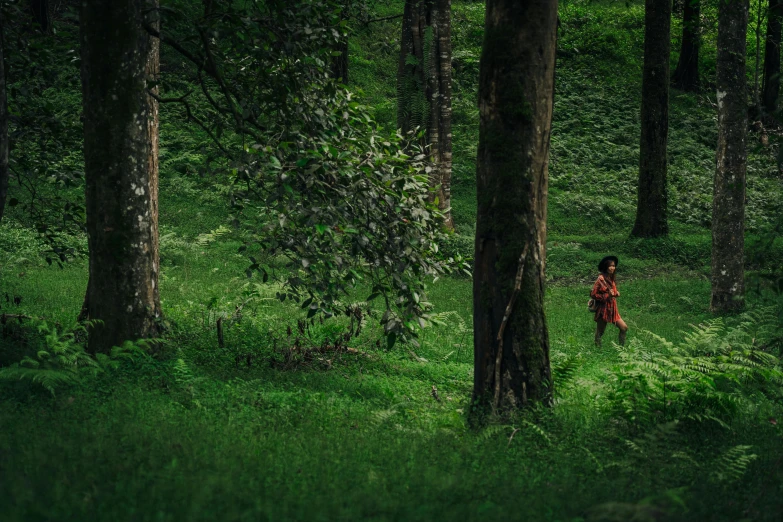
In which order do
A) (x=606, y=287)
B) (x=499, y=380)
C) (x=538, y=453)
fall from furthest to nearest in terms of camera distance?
(x=606, y=287)
(x=499, y=380)
(x=538, y=453)

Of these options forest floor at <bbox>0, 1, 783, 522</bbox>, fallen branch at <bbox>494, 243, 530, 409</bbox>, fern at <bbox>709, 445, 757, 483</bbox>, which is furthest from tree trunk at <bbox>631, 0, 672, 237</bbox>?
fern at <bbox>709, 445, 757, 483</bbox>

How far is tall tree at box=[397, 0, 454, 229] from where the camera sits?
63.2 ft

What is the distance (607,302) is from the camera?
1197cm

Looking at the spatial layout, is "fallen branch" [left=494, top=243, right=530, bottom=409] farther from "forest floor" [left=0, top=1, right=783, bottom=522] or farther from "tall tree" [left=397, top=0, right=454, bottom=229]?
"tall tree" [left=397, top=0, right=454, bottom=229]

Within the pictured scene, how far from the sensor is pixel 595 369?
382 inches

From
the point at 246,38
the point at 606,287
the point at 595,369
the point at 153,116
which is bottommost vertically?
the point at 595,369

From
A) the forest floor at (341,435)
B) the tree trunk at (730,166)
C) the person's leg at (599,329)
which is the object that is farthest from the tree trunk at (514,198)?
the tree trunk at (730,166)

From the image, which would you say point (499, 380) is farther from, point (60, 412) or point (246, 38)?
point (246, 38)

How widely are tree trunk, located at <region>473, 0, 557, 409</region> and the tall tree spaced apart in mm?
12603

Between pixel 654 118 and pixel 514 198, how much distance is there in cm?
1629

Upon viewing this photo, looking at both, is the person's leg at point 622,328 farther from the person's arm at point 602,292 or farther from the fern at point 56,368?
the fern at point 56,368

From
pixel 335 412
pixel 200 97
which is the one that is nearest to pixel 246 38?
pixel 335 412

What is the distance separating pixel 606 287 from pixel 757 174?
21.9m

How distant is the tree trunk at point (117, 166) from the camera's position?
762cm
